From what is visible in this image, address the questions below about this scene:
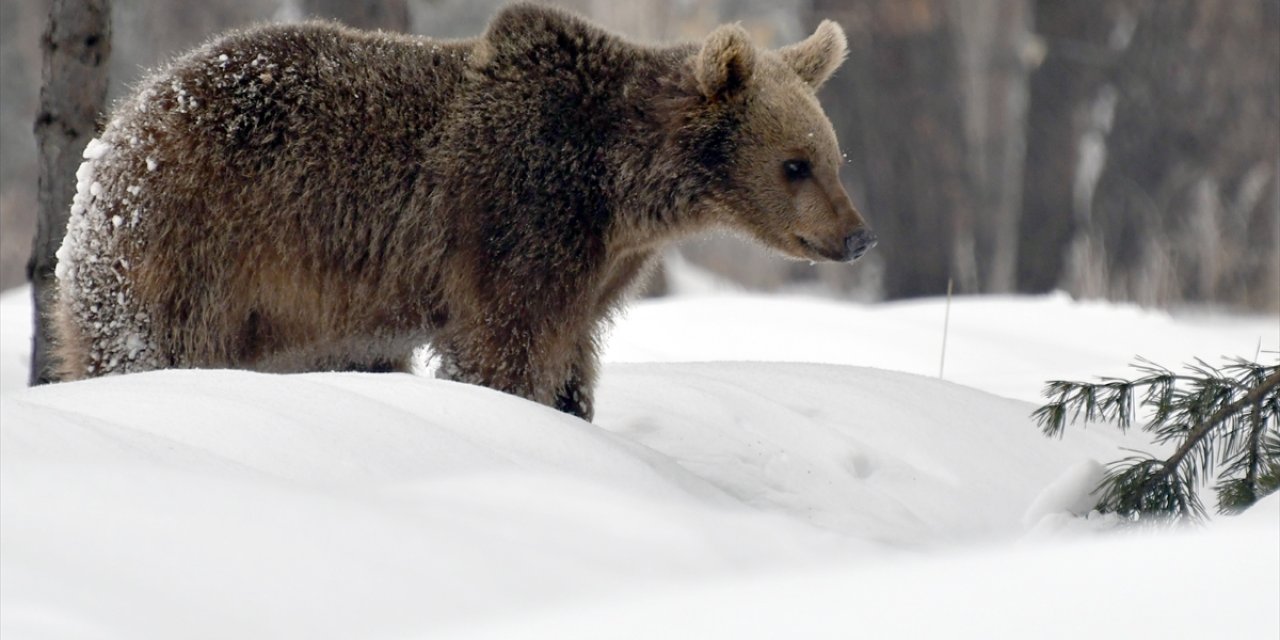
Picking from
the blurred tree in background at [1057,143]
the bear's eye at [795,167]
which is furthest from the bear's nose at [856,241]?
the blurred tree in background at [1057,143]

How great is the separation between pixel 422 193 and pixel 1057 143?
11.4m

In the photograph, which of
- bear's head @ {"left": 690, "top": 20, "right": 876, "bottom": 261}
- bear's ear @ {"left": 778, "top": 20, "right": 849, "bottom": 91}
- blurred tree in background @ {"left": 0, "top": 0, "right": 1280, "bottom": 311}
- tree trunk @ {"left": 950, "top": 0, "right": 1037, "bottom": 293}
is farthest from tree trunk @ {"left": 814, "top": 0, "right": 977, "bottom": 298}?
bear's head @ {"left": 690, "top": 20, "right": 876, "bottom": 261}

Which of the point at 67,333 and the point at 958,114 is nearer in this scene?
the point at 67,333

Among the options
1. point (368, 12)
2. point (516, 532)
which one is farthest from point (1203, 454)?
point (368, 12)

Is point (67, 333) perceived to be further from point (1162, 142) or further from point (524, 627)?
point (1162, 142)

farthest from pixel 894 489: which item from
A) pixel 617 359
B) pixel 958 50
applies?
pixel 958 50

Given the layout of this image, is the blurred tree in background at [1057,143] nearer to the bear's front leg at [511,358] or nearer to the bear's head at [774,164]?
the bear's head at [774,164]

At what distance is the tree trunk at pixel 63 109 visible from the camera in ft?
18.6

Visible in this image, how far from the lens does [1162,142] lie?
14.1 meters

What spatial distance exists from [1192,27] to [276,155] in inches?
442

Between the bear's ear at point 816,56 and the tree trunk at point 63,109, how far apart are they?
2703mm

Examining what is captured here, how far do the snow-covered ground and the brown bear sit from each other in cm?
76

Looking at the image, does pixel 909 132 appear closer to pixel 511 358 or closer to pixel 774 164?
pixel 774 164

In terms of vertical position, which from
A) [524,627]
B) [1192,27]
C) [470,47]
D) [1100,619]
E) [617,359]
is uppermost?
[1192,27]
